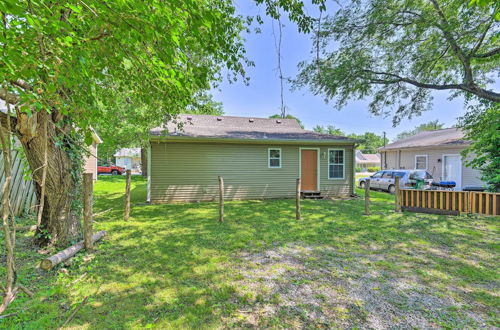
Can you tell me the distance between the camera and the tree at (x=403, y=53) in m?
7.25

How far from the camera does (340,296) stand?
9.16 ft

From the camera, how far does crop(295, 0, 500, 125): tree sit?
7.25 m

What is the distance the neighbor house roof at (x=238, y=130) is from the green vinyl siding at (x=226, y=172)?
0.47m

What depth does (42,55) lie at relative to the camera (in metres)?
2.15

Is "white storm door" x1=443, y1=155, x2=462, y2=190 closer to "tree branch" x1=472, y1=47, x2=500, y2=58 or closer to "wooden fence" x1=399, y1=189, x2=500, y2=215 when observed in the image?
"tree branch" x1=472, y1=47, x2=500, y2=58

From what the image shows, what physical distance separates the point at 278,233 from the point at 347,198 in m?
6.29

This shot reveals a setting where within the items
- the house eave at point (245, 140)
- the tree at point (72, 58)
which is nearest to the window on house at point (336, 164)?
the house eave at point (245, 140)

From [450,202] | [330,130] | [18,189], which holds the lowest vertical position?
[450,202]

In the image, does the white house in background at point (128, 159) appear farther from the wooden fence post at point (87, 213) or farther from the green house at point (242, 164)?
the wooden fence post at point (87, 213)

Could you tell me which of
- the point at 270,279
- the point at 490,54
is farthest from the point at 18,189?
the point at 490,54

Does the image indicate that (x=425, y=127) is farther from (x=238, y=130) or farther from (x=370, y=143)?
(x=238, y=130)

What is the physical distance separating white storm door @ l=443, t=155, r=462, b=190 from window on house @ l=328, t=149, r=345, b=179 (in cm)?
809

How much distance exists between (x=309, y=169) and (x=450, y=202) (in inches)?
194

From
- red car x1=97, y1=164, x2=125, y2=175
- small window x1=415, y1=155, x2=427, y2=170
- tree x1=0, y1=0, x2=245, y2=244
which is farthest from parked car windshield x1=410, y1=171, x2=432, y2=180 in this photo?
red car x1=97, y1=164, x2=125, y2=175
